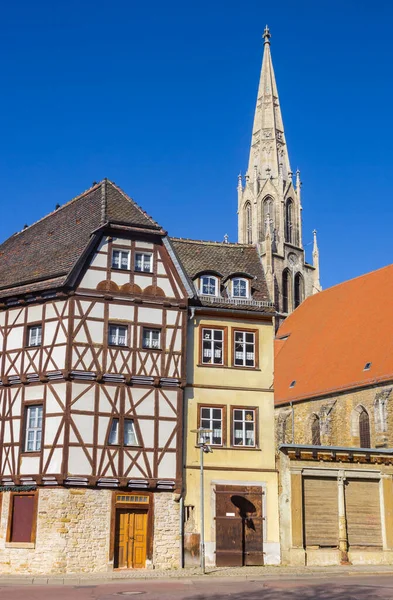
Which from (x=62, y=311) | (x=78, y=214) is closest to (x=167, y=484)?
(x=62, y=311)

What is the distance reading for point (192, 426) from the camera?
94.4 feet

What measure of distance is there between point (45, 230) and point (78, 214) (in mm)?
1851

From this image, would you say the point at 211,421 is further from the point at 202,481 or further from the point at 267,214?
the point at 267,214

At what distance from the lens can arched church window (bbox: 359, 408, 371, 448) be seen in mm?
42750

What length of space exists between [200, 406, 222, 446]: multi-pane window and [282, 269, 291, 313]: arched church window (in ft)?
146

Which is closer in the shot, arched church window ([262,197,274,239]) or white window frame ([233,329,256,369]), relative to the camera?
white window frame ([233,329,256,369])

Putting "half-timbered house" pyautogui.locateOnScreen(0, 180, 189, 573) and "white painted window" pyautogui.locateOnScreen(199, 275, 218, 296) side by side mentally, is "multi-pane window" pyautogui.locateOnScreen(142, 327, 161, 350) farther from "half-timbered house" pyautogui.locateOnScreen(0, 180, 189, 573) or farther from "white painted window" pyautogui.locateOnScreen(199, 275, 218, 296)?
"white painted window" pyautogui.locateOnScreen(199, 275, 218, 296)

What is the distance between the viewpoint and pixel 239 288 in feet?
103

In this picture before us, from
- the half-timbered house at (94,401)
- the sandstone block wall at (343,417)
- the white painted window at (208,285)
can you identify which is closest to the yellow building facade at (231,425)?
the white painted window at (208,285)

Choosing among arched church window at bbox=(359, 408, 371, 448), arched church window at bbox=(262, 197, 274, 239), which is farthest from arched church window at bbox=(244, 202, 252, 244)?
arched church window at bbox=(359, 408, 371, 448)

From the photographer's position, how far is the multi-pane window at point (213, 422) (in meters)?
29.0

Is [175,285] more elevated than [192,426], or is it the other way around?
[175,285]

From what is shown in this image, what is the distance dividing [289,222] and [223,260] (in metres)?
48.5

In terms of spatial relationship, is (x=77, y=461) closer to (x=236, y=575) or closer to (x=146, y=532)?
(x=146, y=532)
